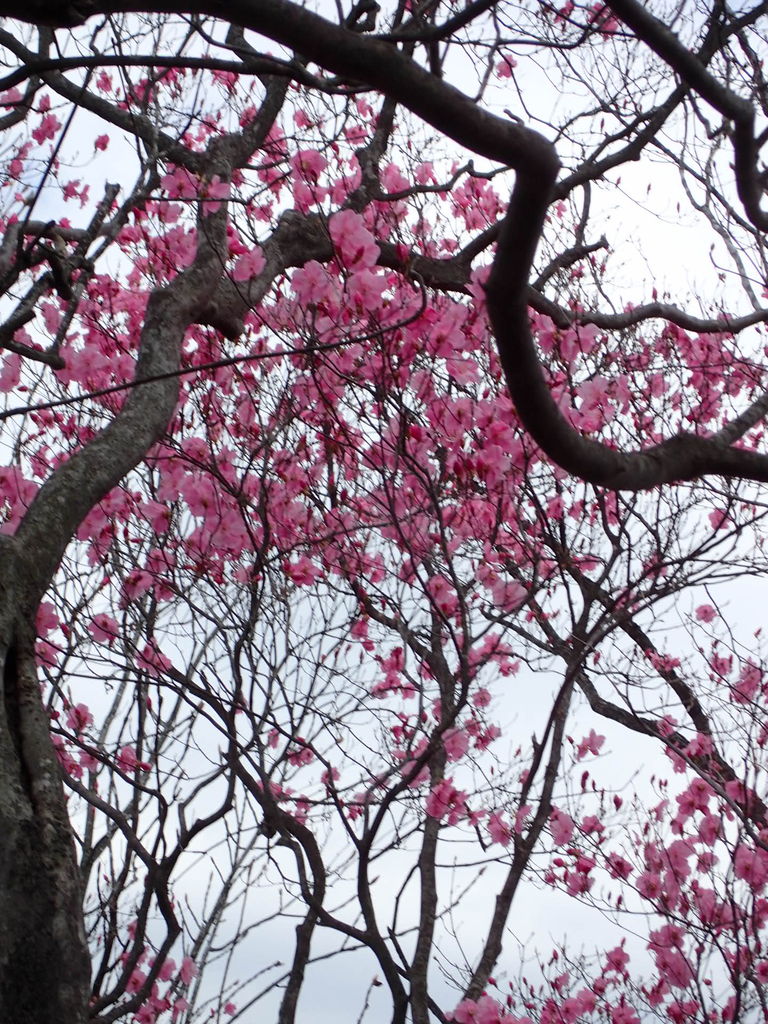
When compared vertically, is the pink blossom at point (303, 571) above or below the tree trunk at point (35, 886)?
above

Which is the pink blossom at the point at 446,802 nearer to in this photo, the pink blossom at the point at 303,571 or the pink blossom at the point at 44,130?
the pink blossom at the point at 303,571

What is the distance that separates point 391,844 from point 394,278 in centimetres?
241

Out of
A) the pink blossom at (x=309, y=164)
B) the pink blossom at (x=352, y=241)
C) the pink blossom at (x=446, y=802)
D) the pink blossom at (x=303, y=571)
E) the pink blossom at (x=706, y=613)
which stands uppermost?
the pink blossom at (x=309, y=164)

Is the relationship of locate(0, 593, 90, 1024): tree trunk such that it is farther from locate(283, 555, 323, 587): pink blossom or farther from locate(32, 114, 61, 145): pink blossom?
locate(32, 114, 61, 145): pink blossom

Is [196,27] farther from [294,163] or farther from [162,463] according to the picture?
[162,463]

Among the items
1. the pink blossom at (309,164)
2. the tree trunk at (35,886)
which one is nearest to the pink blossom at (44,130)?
the pink blossom at (309,164)

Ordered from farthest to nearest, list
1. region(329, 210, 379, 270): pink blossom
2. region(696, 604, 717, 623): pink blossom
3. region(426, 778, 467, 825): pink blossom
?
1. region(696, 604, 717, 623): pink blossom
2. region(426, 778, 467, 825): pink blossom
3. region(329, 210, 379, 270): pink blossom

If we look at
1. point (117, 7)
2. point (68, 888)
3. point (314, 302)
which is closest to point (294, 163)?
point (314, 302)

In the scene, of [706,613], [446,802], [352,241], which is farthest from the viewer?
[706,613]

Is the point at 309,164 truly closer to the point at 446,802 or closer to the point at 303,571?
the point at 303,571

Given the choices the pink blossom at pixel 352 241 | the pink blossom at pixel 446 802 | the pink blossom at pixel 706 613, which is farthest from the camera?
the pink blossom at pixel 706 613

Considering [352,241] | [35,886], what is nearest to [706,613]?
[352,241]

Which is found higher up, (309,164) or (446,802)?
(309,164)

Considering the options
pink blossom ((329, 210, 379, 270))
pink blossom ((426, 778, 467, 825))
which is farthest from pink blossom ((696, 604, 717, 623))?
pink blossom ((329, 210, 379, 270))
